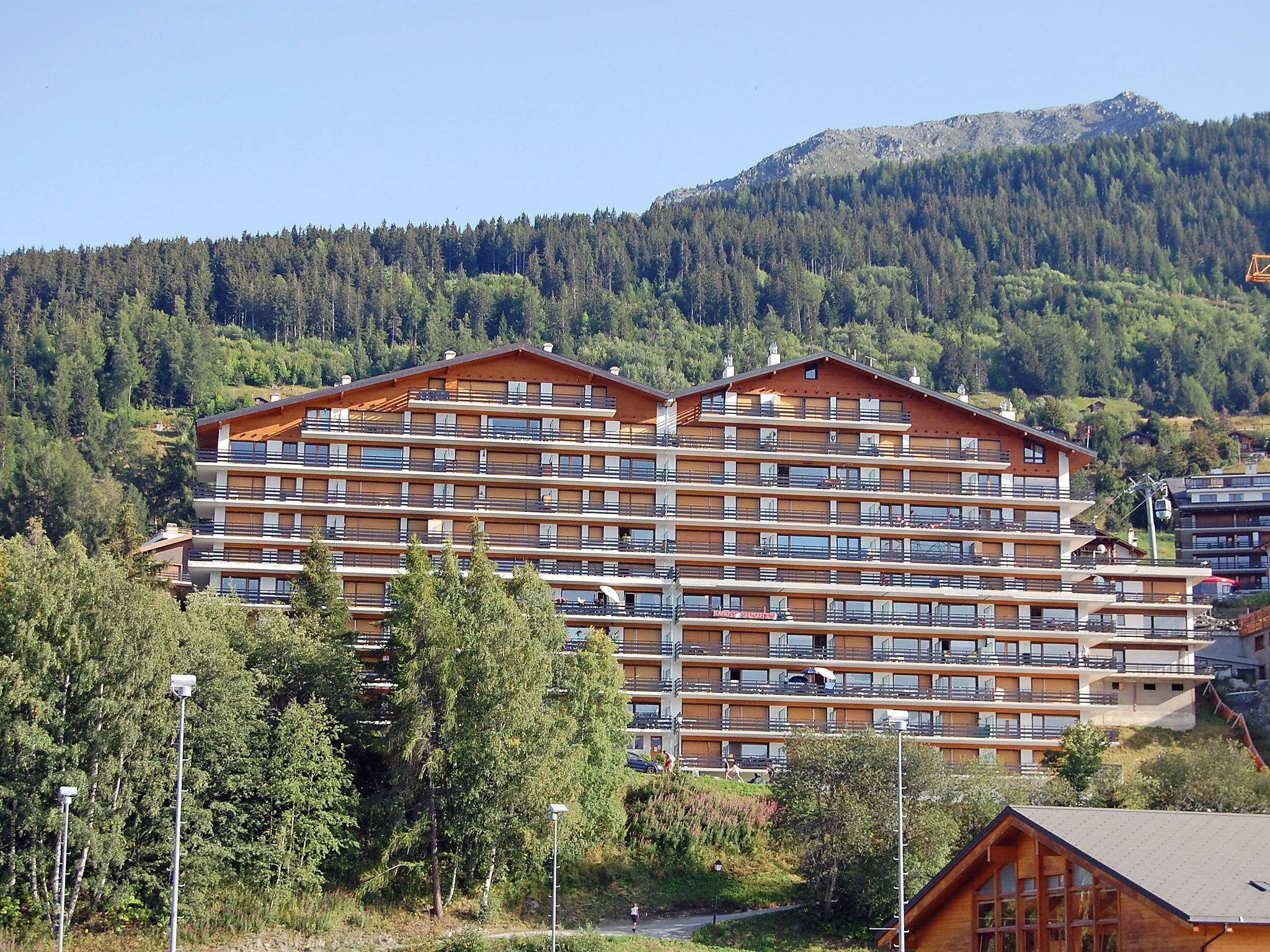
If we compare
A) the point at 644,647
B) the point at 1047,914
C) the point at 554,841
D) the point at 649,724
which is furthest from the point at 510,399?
the point at 1047,914

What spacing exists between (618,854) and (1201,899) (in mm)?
45037

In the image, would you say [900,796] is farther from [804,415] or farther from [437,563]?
[804,415]

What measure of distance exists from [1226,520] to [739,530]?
2742 inches

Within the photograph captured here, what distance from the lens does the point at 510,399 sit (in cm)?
10006

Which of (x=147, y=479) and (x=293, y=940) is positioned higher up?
(x=147, y=479)

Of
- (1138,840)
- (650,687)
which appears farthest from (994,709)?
(1138,840)

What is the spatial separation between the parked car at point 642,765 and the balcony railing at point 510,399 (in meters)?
23.1

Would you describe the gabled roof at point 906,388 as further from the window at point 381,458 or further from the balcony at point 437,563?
the window at point 381,458

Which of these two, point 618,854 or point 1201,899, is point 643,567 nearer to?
point 618,854

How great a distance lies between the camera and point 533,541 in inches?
3851

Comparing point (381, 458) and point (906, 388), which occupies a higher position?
point (906, 388)

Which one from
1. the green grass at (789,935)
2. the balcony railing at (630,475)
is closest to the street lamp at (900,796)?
the green grass at (789,935)

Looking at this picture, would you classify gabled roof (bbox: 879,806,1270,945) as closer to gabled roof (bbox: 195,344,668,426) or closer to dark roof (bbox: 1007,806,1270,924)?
dark roof (bbox: 1007,806,1270,924)

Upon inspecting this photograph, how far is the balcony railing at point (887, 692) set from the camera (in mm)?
95562
